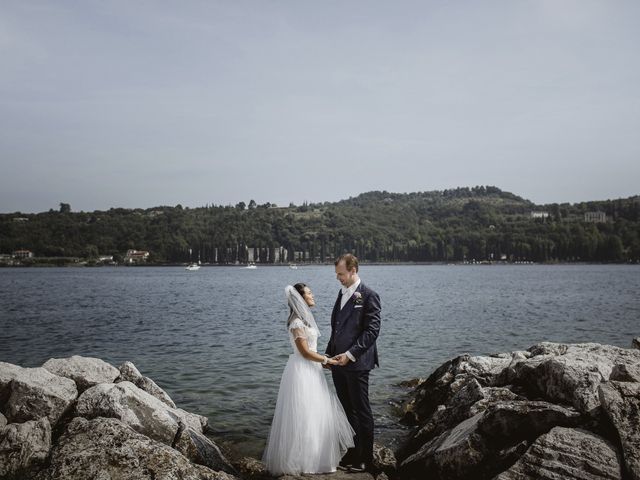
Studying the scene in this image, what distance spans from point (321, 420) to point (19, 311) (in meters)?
48.4

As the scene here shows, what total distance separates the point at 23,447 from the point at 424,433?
22.9 feet

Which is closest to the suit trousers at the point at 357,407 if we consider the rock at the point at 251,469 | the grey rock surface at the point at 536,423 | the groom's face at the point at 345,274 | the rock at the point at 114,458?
the grey rock surface at the point at 536,423

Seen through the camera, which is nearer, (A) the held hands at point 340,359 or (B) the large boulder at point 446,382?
(A) the held hands at point 340,359

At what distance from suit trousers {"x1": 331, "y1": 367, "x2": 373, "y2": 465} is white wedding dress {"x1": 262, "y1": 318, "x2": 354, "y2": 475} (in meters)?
0.14

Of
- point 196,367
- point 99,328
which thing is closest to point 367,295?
point 196,367

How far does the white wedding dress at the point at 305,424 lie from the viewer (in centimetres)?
837

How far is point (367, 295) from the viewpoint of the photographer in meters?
8.47

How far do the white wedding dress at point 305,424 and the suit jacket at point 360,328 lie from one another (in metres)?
0.46

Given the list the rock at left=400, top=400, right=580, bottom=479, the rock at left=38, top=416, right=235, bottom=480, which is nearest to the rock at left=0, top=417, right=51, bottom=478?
the rock at left=38, top=416, right=235, bottom=480

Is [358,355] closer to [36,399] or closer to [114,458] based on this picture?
[114,458]

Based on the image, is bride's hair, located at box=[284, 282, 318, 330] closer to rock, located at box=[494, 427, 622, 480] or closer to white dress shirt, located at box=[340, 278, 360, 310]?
white dress shirt, located at box=[340, 278, 360, 310]

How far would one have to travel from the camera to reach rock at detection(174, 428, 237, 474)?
30.3 feet

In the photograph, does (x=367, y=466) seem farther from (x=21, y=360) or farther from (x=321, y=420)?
(x=21, y=360)

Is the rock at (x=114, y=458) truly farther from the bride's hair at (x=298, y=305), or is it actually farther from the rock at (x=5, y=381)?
the rock at (x=5, y=381)
